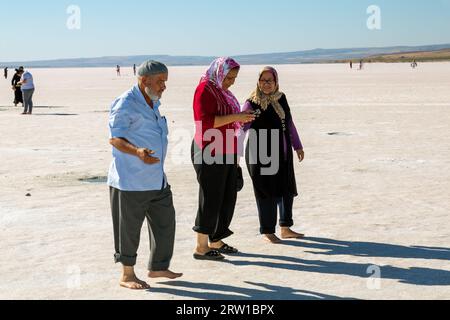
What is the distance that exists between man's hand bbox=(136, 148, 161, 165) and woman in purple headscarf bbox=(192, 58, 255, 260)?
114 centimetres

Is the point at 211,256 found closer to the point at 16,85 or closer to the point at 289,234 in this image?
the point at 289,234

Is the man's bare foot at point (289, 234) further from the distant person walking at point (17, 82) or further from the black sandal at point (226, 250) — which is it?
the distant person walking at point (17, 82)

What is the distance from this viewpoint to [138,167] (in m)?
5.19

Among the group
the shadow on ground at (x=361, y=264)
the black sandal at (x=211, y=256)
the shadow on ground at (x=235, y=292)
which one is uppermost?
the black sandal at (x=211, y=256)

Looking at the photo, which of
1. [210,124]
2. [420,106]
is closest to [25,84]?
[420,106]

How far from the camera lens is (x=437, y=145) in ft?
44.8

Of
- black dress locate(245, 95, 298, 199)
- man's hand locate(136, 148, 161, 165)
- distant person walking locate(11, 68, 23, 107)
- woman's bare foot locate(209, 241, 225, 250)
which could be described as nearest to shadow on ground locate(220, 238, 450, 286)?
woman's bare foot locate(209, 241, 225, 250)

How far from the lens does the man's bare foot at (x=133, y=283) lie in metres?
5.36

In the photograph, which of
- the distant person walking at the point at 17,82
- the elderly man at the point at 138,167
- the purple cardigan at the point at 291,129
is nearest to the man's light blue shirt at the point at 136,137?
the elderly man at the point at 138,167

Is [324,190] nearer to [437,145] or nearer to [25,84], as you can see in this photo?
[437,145]

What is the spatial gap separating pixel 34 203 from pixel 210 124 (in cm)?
356

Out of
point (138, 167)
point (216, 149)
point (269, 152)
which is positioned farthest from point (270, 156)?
point (138, 167)

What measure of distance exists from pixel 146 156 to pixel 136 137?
0.93 ft

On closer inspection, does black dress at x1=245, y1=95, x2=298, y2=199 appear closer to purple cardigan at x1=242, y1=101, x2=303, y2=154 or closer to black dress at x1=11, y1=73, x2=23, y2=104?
purple cardigan at x1=242, y1=101, x2=303, y2=154
